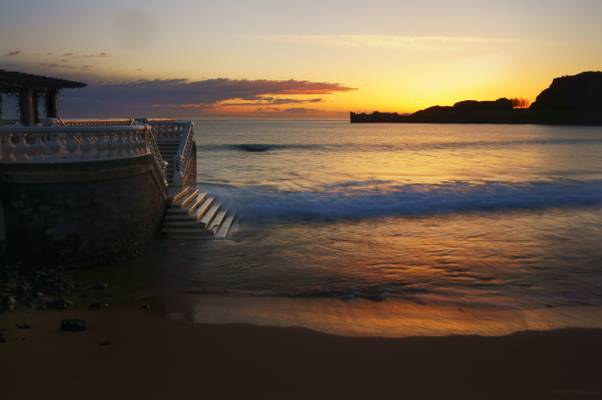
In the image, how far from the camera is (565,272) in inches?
Answer: 500

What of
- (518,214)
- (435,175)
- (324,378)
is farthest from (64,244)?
(435,175)

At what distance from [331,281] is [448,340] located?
411 cm

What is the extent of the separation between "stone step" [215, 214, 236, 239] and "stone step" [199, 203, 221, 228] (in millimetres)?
444

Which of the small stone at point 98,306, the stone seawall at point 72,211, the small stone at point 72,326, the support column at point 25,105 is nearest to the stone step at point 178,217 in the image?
the stone seawall at point 72,211

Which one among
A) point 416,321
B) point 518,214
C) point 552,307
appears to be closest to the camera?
point 416,321

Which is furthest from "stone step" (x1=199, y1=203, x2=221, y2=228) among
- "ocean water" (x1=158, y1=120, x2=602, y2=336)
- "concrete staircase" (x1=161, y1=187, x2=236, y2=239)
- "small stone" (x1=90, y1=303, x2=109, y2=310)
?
"small stone" (x1=90, y1=303, x2=109, y2=310)

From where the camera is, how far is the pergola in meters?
18.3

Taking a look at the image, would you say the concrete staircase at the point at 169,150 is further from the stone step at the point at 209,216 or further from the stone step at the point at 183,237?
the stone step at the point at 183,237

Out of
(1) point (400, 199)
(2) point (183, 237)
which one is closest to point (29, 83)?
(2) point (183, 237)

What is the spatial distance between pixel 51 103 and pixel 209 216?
11.4 metres

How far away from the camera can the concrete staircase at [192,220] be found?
15.9 metres

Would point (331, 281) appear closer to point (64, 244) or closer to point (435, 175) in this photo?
point (64, 244)

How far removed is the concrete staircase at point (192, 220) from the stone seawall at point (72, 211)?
217 cm

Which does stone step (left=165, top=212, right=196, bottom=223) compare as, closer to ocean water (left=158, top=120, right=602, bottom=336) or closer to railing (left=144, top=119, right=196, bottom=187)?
ocean water (left=158, top=120, right=602, bottom=336)
